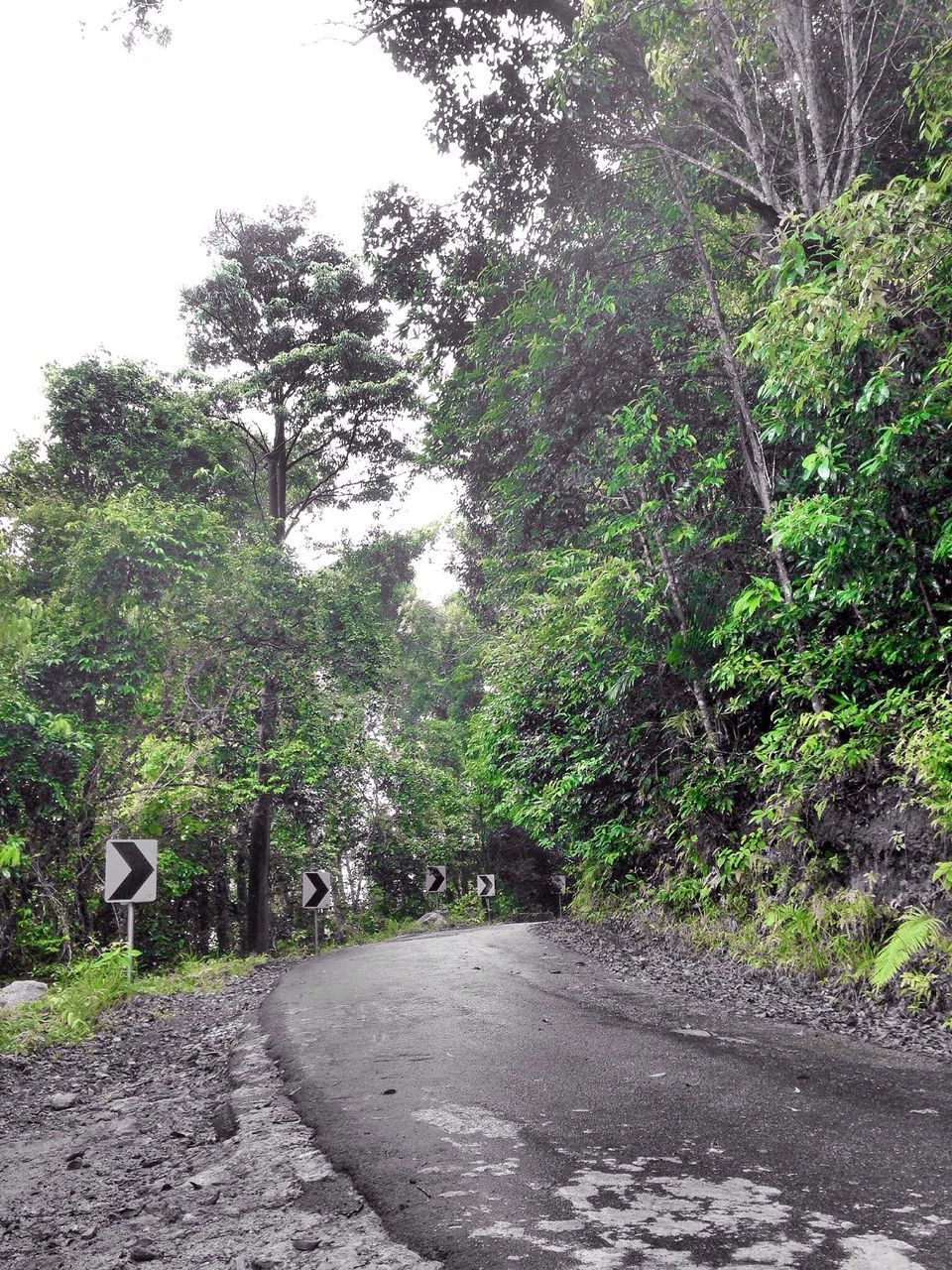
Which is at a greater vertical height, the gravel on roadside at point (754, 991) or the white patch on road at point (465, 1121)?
the white patch on road at point (465, 1121)

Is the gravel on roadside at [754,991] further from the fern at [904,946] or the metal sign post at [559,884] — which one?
the metal sign post at [559,884]

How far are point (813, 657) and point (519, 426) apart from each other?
5.33 metres

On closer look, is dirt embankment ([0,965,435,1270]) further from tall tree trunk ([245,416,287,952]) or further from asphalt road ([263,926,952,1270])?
tall tree trunk ([245,416,287,952])

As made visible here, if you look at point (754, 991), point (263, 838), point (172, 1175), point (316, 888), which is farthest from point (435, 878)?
point (172, 1175)

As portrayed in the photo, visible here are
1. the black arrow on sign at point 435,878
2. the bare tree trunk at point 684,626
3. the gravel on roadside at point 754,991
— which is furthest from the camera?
the black arrow on sign at point 435,878

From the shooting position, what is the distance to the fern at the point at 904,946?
540 cm

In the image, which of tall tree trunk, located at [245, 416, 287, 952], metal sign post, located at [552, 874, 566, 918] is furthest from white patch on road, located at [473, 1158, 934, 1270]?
metal sign post, located at [552, 874, 566, 918]

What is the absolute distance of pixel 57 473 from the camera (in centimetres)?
1752

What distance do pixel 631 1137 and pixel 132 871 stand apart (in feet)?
24.0

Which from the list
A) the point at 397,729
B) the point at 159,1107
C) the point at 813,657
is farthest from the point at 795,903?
the point at 397,729

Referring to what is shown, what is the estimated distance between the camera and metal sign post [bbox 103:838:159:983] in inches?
348

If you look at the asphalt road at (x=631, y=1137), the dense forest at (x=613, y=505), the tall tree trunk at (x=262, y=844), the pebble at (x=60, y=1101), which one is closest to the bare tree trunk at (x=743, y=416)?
the dense forest at (x=613, y=505)

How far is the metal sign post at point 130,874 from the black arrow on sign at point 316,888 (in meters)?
6.06

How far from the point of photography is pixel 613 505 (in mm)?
11805
